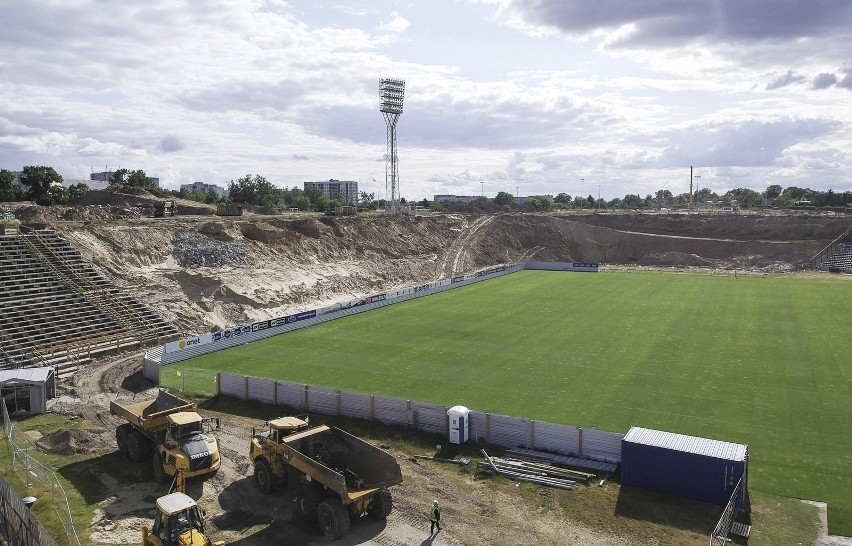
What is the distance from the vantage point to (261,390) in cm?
2792

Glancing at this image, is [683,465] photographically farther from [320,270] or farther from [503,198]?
[503,198]

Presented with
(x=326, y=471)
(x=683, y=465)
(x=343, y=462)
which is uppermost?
(x=326, y=471)

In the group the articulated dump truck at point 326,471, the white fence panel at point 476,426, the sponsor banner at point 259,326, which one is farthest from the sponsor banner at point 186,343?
the white fence panel at point 476,426

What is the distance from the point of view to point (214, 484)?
19.8m

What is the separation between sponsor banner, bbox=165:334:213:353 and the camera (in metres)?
35.9

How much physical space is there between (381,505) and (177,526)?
17.2ft

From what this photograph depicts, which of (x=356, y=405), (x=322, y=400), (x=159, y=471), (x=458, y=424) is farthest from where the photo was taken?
(x=322, y=400)

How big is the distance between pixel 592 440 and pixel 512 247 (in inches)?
3173

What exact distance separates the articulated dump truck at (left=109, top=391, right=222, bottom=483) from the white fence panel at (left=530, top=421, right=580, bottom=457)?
412 inches

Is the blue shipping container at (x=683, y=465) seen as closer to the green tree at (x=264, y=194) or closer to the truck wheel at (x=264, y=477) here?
the truck wheel at (x=264, y=477)

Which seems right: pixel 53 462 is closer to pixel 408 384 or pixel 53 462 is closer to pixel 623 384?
pixel 408 384

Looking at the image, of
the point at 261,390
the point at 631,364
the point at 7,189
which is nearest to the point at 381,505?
the point at 261,390

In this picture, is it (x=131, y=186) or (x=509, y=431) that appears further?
(x=131, y=186)

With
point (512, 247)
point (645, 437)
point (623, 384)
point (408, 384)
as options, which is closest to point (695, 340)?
point (623, 384)
